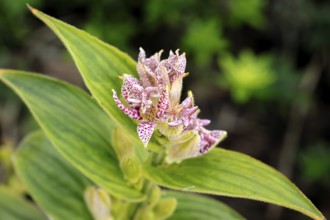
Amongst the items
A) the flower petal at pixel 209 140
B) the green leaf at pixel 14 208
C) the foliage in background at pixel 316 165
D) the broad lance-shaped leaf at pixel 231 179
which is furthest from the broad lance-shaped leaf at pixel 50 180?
the foliage in background at pixel 316 165

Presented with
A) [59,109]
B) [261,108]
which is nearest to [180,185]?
[59,109]

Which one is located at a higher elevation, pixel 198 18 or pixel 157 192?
pixel 198 18

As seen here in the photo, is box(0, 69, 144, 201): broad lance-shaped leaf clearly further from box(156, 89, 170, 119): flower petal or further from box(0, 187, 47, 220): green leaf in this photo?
box(0, 187, 47, 220): green leaf

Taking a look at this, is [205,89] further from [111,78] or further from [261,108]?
[111,78]

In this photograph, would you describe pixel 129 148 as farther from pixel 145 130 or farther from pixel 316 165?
pixel 316 165

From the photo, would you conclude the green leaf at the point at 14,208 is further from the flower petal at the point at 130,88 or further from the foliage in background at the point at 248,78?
the foliage in background at the point at 248,78

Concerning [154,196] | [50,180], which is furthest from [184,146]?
[50,180]
